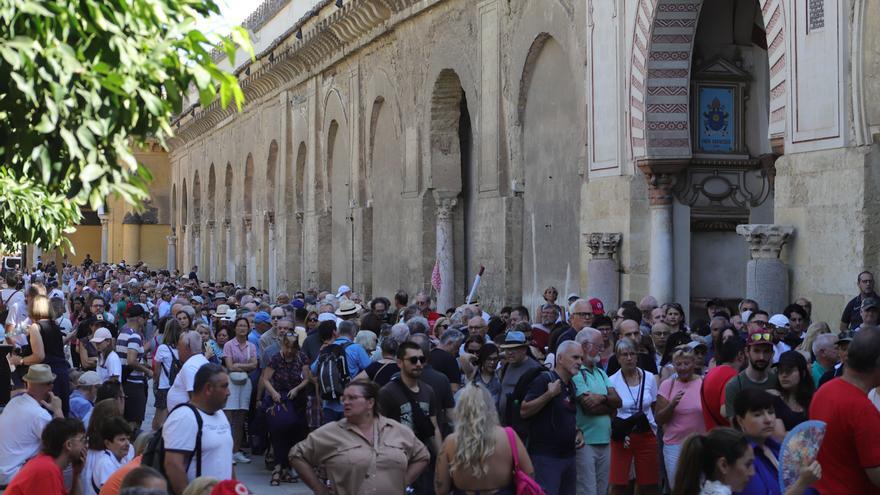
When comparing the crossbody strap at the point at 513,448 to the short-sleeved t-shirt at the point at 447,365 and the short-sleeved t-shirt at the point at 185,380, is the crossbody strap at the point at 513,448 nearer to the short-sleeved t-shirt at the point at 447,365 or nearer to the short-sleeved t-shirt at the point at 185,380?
the short-sleeved t-shirt at the point at 447,365

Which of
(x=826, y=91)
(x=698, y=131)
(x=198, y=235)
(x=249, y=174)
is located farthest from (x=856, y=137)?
(x=198, y=235)

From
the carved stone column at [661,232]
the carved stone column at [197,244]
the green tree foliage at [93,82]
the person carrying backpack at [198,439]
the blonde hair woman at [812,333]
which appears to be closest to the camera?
the green tree foliage at [93,82]

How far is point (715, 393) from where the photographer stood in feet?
23.4

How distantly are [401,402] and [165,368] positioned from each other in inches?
179

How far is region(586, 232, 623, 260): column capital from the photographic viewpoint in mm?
15344

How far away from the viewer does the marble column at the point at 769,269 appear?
39.9ft

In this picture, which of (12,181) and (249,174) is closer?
(12,181)

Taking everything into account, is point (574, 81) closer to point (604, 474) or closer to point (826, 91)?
point (826, 91)

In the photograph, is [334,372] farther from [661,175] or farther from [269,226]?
[269,226]

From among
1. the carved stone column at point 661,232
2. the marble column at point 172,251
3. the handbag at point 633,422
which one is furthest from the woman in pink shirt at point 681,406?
the marble column at point 172,251

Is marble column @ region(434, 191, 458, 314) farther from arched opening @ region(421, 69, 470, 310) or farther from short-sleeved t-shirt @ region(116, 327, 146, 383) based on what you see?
short-sleeved t-shirt @ region(116, 327, 146, 383)

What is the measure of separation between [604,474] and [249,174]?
106 feet

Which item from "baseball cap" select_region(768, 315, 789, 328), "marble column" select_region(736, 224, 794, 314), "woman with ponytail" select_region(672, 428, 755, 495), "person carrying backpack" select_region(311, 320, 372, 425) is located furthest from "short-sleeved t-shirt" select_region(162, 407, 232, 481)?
"marble column" select_region(736, 224, 794, 314)

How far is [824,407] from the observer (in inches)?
218
